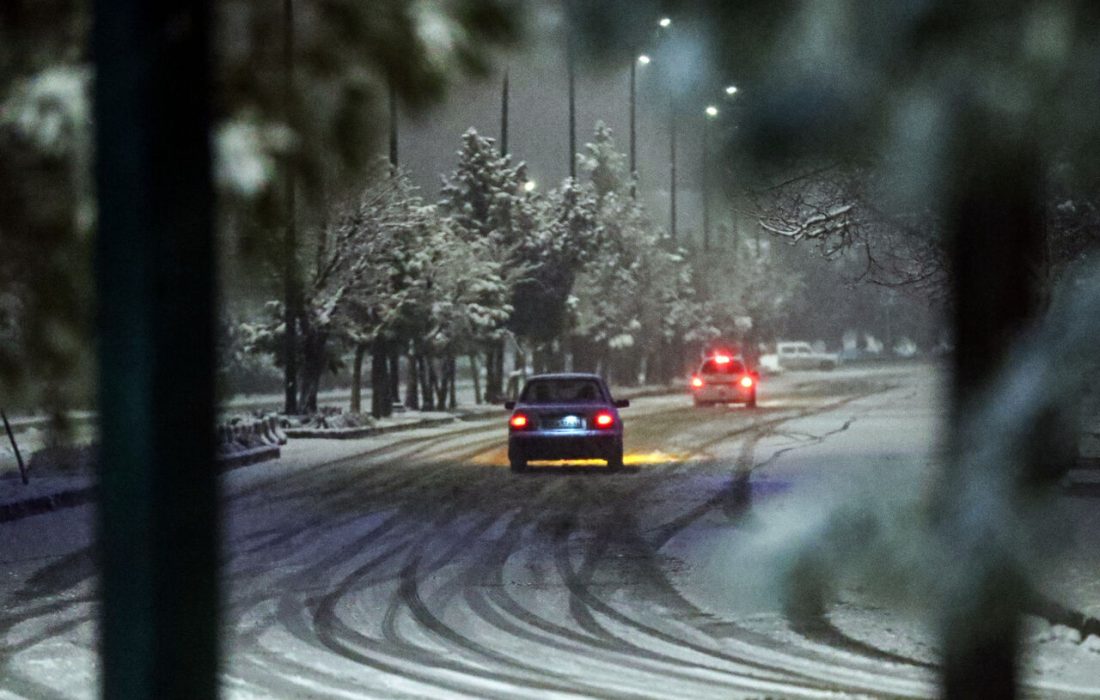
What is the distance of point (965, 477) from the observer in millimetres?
2139

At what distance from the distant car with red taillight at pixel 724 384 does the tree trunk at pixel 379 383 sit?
9.80 m

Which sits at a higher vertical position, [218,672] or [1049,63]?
[1049,63]

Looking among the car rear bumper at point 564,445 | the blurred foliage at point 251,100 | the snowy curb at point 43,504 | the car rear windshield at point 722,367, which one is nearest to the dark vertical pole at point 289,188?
the blurred foliage at point 251,100

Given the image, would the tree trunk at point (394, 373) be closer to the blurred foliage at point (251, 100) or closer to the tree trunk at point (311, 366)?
the tree trunk at point (311, 366)

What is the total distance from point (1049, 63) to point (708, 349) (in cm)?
9113

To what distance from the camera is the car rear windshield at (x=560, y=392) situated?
23.6m

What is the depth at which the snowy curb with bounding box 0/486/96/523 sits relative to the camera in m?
17.5

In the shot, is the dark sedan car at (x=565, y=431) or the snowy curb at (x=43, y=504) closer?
the snowy curb at (x=43, y=504)

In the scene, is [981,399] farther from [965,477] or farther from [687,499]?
[687,499]

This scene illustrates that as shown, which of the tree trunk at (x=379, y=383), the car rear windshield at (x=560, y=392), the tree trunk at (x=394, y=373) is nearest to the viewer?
the car rear windshield at (x=560, y=392)

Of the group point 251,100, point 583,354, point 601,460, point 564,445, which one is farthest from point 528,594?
point 583,354

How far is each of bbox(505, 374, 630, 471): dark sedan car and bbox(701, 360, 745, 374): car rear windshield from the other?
24.2 metres

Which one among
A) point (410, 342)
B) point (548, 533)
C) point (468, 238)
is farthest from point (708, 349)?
A: point (548, 533)

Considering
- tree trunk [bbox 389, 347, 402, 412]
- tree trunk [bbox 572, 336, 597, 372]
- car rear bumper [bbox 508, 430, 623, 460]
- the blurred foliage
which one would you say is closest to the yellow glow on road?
car rear bumper [bbox 508, 430, 623, 460]
